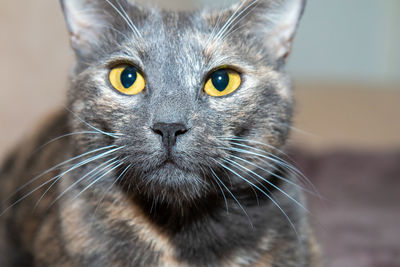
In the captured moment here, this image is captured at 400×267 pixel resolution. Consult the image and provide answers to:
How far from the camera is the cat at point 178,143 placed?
1.04 meters

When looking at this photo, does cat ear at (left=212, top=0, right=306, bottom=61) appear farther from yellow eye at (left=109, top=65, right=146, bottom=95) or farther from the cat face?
yellow eye at (left=109, top=65, right=146, bottom=95)

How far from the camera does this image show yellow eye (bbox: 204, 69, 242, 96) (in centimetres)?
111

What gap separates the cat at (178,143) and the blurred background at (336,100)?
0.17 m

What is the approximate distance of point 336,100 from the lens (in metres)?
3.40

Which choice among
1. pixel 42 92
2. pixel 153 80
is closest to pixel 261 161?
pixel 153 80

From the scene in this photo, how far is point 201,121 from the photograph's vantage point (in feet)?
3.37

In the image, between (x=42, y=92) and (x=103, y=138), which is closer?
(x=103, y=138)

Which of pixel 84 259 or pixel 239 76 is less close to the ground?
pixel 239 76

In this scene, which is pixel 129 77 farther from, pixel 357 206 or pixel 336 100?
pixel 336 100

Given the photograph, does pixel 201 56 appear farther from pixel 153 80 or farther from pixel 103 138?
pixel 103 138

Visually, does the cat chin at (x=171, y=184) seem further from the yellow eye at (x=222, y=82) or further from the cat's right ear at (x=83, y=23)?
the cat's right ear at (x=83, y=23)

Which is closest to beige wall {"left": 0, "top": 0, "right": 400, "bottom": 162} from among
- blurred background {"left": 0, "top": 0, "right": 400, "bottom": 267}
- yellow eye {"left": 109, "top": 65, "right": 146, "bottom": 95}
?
blurred background {"left": 0, "top": 0, "right": 400, "bottom": 267}

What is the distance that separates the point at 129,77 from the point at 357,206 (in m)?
1.43

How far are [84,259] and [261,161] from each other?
47 cm
